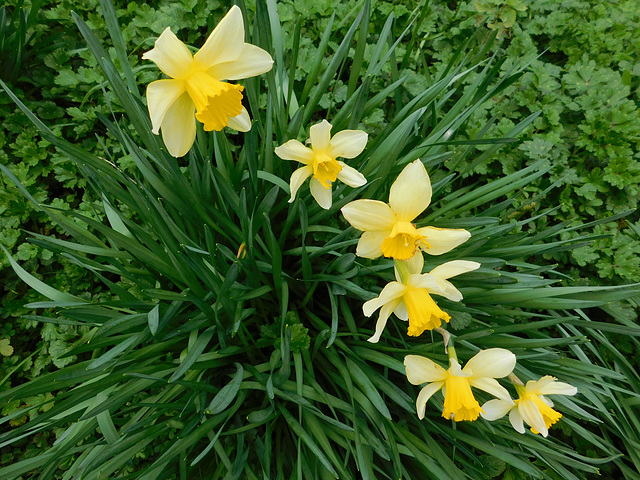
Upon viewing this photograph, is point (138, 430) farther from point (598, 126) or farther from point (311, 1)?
point (598, 126)

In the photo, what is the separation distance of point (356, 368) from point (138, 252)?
2.65 ft

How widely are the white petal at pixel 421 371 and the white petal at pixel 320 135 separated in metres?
0.64

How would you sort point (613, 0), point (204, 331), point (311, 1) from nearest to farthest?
point (204, 331), point (311, 1), point (613, 0)

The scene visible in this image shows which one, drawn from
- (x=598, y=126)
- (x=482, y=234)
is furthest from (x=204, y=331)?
(x=598, y=126)

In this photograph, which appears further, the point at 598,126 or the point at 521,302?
the point at 598,126

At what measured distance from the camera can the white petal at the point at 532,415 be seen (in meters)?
1.21

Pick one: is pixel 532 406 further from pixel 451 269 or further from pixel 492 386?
pixel 451 269

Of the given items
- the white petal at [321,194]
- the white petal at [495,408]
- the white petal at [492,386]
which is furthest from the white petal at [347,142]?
the white petal at [495,408]

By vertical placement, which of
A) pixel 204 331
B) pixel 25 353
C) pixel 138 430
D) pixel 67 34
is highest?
pixel 67 34

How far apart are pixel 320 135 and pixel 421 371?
714 mm

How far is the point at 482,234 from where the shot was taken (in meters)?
1.47

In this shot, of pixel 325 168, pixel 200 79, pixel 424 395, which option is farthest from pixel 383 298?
pixel 200 79

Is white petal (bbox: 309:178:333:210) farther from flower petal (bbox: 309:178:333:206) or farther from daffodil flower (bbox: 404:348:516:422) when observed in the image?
daffodil flower (bbox: 404:348:516:422)

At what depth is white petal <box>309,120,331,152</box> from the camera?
1194mm
